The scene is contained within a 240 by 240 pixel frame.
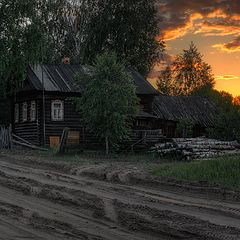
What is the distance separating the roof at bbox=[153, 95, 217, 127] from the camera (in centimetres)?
4108

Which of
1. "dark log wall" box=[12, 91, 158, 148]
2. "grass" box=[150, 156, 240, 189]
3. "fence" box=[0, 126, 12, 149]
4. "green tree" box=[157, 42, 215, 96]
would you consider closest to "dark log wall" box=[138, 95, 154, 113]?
"dark log wall" box=[12, 91, 158, 148]

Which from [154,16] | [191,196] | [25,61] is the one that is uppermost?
[154,16]

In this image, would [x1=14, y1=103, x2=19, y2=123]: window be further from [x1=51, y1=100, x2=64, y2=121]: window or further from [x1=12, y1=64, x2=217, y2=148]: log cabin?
[x1=51, y1=100, x2=64, y2=121]: window

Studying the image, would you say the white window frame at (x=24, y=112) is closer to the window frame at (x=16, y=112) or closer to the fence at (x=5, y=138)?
the window frame at (x=16, y=112)

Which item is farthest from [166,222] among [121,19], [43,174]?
[121,19]

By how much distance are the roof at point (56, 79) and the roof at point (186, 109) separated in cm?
326

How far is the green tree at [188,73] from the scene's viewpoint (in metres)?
71.1

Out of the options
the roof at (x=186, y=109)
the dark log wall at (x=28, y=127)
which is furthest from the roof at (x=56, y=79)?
the roof at (x=186, y=109)

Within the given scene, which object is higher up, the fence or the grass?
the fence

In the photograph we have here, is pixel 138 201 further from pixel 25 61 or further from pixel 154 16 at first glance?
pixel 154 16

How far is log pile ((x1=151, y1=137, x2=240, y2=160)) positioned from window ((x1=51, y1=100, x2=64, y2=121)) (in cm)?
989

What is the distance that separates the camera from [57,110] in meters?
35.4

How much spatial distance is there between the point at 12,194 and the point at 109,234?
5.35 metres

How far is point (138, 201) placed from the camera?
470 inches
